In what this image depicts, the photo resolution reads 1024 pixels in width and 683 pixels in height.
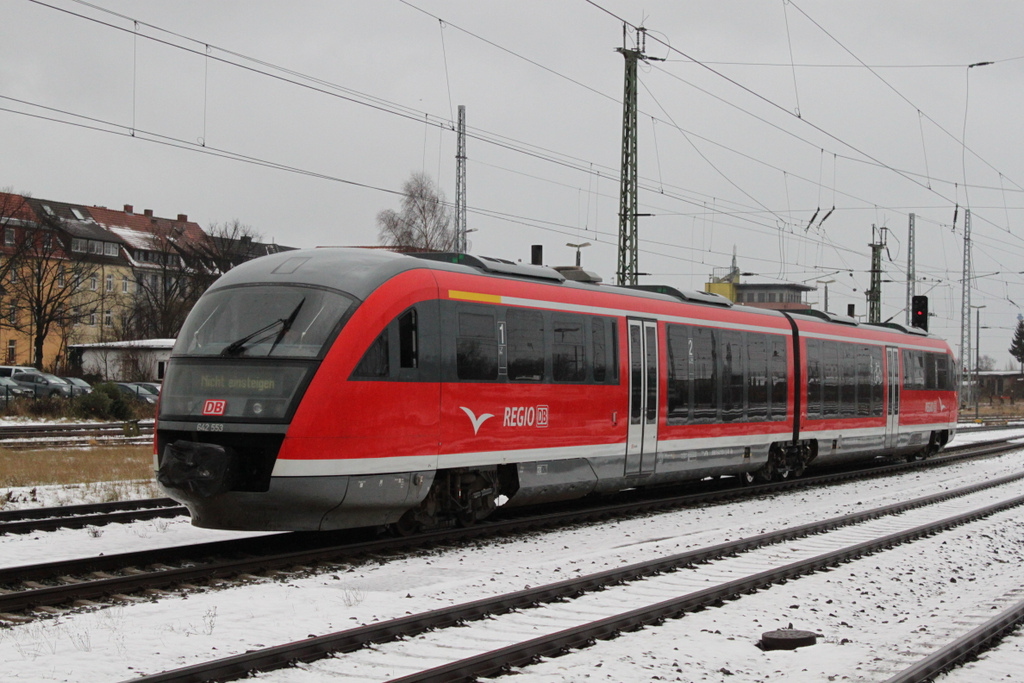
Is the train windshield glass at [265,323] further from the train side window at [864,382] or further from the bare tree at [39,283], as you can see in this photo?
the bare tree at [39,283]

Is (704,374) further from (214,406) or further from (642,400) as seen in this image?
(214,406)

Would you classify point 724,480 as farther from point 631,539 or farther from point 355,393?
point 355,393

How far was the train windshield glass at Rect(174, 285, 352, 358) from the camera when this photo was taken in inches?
457

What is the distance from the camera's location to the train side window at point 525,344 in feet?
46.0

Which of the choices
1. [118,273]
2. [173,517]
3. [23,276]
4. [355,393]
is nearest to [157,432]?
[355,393]

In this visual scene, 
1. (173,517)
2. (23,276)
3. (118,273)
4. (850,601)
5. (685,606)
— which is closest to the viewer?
(685,606)

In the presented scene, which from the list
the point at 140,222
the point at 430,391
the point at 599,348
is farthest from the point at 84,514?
the point at 140,222

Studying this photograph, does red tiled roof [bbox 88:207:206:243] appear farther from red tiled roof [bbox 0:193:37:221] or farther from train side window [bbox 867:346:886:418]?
train side window [bbox 867:346:886:418]

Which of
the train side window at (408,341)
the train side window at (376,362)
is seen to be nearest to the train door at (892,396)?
the train side window at (408,341)

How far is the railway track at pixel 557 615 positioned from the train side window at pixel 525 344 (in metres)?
3.10

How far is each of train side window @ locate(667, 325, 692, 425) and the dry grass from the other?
842 cm

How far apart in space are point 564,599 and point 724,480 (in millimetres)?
14181

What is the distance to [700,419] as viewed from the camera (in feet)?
60.3

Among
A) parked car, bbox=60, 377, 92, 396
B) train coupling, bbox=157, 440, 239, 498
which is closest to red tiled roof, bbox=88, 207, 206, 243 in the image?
parked car, bbox=60, 377, 92, 396
